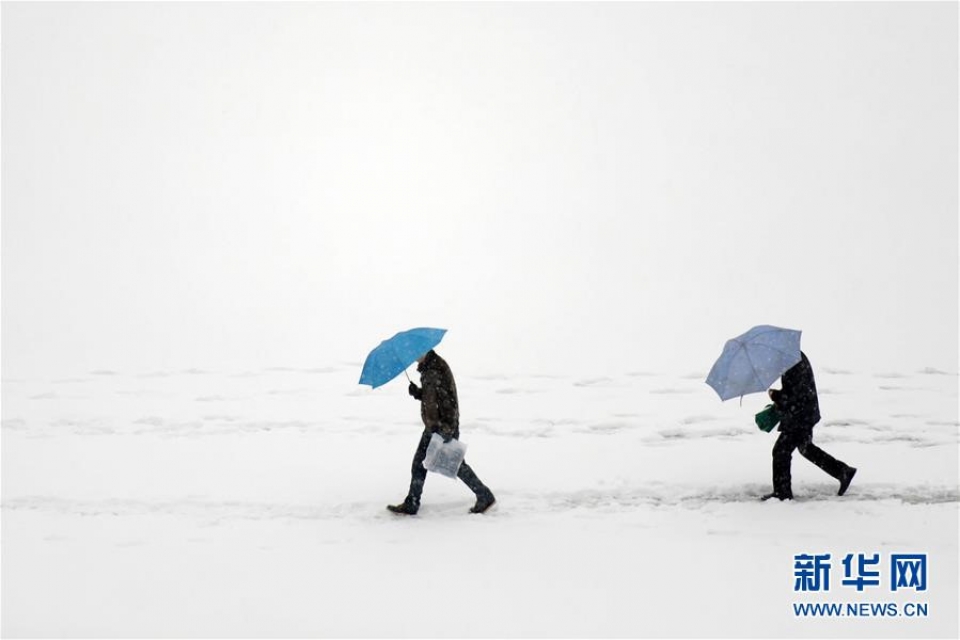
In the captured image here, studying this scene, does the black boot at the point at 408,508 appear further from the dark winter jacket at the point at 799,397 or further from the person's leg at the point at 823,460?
the person's leg at the point at 823,460

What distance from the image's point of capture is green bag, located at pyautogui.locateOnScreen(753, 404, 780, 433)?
293 inches

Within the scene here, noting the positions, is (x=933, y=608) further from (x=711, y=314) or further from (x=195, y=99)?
(x=195, y=99)

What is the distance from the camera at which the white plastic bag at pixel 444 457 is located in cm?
714

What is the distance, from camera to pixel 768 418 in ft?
24.7

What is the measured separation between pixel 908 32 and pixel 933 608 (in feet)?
218

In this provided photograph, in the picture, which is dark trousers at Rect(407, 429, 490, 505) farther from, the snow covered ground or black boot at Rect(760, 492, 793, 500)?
black boot at Rect(760, 492, 793, 500)

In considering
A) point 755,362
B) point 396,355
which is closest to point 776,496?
point 755,362

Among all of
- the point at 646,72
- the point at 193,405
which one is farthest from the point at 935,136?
the point at 646,72

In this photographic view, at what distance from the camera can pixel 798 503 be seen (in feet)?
24.2

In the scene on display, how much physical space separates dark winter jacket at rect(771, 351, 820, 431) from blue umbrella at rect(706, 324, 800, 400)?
21cm

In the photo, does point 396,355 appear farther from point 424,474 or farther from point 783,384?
point 783,384

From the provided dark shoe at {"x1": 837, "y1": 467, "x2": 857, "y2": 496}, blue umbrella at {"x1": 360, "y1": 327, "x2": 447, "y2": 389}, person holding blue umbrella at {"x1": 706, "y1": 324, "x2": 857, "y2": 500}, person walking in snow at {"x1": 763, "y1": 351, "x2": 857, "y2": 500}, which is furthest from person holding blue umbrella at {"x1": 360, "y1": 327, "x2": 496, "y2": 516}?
dark shoe at {"x1": 837, "y1": 467, "x2": 857, "y2": 496}

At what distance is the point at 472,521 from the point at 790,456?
8.80ft

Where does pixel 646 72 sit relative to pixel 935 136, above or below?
above
